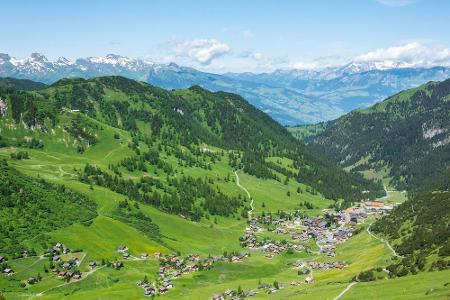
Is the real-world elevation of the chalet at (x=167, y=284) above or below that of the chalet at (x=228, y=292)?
below

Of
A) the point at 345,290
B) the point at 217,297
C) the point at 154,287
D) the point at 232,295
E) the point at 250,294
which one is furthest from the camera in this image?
the point at 154,287

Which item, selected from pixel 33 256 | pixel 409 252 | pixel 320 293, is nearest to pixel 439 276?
pixel 320 293

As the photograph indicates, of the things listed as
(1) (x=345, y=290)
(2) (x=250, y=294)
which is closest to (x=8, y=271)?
(2) (x=250, y=294)

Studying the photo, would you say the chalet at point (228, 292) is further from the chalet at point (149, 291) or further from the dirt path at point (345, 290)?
the dirt path at point (345, 290)

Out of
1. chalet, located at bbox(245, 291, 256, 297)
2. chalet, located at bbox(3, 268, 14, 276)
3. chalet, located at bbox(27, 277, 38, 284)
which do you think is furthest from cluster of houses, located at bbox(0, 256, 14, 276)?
chalet, located at bbox(245, 291, 256, 297)

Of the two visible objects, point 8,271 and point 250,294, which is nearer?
point 250,294

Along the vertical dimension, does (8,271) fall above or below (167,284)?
above

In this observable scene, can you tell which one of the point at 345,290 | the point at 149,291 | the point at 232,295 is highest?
the point at 345,290

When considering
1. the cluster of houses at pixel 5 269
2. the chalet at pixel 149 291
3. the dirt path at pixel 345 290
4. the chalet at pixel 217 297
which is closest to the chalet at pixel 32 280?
the cluster of houses at pixel 5 269

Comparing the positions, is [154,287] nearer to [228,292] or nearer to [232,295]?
[228,292]

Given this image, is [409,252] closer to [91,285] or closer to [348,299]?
[348,299]

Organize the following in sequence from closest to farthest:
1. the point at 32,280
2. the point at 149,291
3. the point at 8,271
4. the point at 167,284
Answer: the point at 32,280 < the point at 8,271 < the point at 149,291 < the point at 167,284
